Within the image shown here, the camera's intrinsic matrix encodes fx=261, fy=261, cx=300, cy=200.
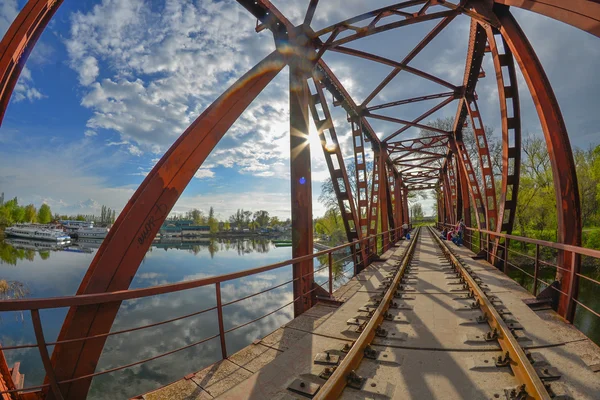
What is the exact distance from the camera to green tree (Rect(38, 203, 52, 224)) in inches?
3543

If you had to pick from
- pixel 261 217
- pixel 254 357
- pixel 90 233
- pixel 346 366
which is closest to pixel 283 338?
pixel 254 357

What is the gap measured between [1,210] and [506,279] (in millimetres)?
99161

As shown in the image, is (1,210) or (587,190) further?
(1,210)

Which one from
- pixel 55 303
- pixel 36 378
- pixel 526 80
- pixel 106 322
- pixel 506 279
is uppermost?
pixel 526 80

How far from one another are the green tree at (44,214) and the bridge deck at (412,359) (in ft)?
403

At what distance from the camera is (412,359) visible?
9.20 feet

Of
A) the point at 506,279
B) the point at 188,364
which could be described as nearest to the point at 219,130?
the point at 506,279

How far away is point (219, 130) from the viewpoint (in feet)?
12.0

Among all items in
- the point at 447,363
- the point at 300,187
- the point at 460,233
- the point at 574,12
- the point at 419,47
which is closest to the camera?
the point at 447,363

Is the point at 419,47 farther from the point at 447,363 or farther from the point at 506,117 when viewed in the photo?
the point at 447,363

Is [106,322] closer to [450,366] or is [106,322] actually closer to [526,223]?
[450,366]

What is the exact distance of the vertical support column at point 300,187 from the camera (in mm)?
4867

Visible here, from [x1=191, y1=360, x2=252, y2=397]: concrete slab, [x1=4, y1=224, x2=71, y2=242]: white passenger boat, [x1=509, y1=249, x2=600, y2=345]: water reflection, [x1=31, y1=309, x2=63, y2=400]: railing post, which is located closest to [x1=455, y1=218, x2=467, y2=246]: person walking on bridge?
[x1=509, y1=249, x2=600, y2=345]: water reflection

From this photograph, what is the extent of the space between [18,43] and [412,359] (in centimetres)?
490
